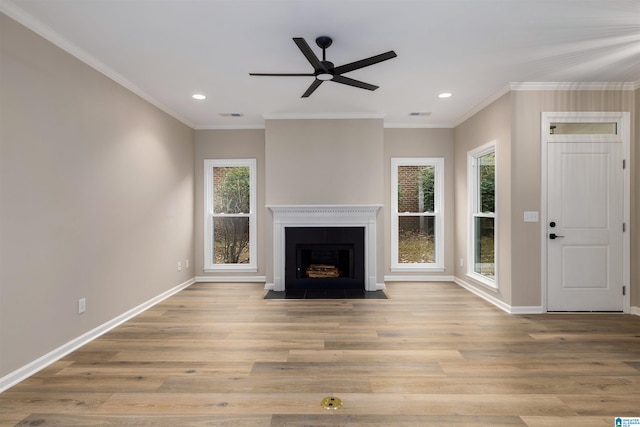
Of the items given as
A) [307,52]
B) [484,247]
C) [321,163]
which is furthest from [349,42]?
[484,247]

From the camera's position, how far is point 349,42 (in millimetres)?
2695

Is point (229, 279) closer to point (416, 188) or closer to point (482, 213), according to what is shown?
point (416, 188)

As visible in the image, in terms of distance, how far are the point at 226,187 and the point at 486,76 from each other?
160 inches

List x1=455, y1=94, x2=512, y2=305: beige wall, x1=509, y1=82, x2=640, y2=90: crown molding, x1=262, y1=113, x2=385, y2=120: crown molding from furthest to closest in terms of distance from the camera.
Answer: x1=262, y1=113, x2=385, y2=120: crown molding → x1=455, y1=94, x2=512, y2=305: beige wall → x1=509, y1=82, x2=640, y2=90: crown molding

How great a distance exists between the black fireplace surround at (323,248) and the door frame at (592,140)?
2240 mm

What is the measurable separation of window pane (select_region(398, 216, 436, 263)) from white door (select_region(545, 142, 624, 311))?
1.89m

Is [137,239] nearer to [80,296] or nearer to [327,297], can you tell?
[80,296]

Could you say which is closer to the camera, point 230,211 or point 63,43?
point 63,43

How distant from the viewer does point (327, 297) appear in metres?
4.39

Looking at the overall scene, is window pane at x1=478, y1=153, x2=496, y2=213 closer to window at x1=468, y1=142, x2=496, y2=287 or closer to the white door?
window at x1=468, y1=142, x2=496, y2=287

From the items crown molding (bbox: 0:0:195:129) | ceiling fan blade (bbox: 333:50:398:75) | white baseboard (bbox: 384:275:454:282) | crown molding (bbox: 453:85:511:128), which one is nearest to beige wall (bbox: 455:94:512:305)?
crown molding (bbox: 453:85:511:128)

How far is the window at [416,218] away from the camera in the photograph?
17.6ft

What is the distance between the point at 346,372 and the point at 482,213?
127 inches

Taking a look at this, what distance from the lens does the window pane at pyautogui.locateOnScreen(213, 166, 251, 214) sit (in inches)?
212
